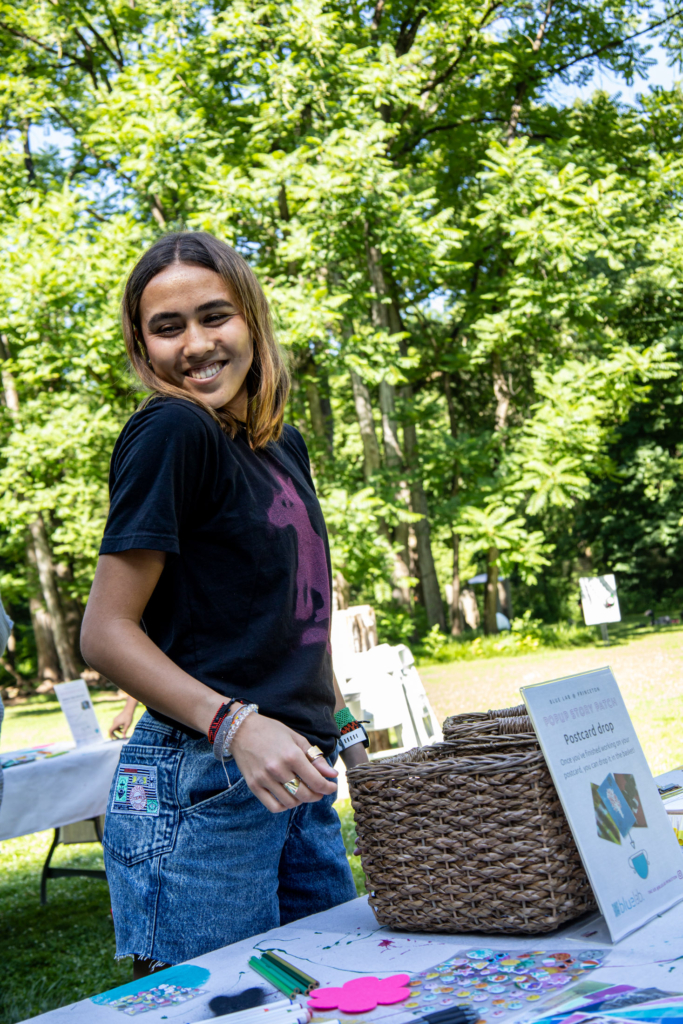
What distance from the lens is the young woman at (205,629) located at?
108cm

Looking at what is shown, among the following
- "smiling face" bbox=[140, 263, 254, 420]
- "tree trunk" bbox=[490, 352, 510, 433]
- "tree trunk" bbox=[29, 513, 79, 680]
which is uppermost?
"tree trunk" bbox=[490, 352, 510, 433]

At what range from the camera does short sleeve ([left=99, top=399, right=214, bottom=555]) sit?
1.09 meters

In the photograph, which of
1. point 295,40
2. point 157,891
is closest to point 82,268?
point 295,40

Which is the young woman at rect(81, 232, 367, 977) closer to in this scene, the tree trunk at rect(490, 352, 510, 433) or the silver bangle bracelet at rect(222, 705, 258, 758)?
the silver bangle bracelet at rect(222, 705, 258, 758)

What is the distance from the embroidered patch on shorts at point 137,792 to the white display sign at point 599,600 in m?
11.7

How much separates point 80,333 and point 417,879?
9.21 m

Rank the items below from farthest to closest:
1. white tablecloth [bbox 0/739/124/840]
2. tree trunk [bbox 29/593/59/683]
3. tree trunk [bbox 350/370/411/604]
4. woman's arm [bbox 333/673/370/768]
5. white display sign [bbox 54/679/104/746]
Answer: tree trunk [bbox 29/593/59/683]
tree trunk [bbox 350/370/411/604]
white display sign [bbox 54/679/104/746]
white tablecloth [bbox 0/739/124/840]
woman's arm [bbox 333/673/370/768]

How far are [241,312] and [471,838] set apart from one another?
2.63 feet

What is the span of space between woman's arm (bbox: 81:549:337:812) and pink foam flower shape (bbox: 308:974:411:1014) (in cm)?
19

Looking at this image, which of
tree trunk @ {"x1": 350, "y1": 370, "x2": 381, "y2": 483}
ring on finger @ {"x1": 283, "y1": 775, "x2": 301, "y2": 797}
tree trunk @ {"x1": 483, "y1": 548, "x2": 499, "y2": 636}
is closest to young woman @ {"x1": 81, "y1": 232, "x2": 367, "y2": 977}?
ring on finger @ {"x1": 283, "y1": 775, "x2": 301, "y2": 797}

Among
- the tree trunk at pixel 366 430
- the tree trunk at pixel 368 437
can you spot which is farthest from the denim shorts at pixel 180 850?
the tree trunk at pixel 366 430

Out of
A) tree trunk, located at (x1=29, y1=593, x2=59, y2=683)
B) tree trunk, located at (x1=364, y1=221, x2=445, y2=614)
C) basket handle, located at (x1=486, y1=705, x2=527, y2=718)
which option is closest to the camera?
basket handle, located at (x1=486, y1=705, x2=527, y2=718)

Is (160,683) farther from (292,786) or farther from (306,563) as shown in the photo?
(306,563)

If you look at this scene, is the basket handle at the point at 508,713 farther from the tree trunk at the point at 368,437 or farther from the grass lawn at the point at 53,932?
the tree trunk at the point at 368,437
